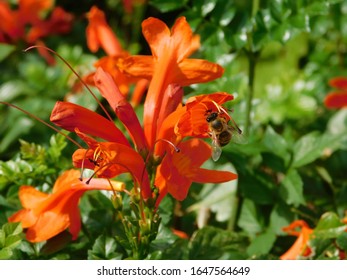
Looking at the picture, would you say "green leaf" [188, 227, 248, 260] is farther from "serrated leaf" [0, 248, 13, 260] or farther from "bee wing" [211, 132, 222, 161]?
"serrated leaf" [0, 248, 13, 260]

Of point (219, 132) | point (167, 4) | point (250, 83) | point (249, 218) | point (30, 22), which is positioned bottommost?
point (249, 218)

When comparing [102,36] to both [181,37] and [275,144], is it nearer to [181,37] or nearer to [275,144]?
[275,144]

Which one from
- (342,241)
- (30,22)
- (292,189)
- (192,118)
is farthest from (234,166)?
(30,22)

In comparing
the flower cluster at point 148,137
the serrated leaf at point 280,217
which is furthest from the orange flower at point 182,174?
the serrated leaf at point 280,217

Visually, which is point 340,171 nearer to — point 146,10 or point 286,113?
point 286,113

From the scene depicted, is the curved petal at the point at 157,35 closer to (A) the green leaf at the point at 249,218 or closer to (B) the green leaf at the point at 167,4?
(B) the green leaf at the point at 167,4
